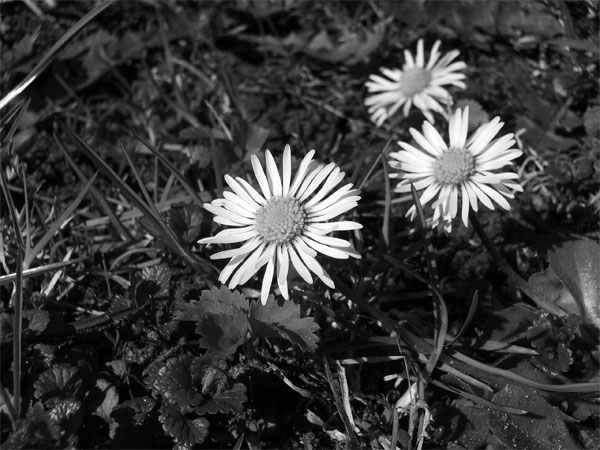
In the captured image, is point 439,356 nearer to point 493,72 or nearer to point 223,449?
point 223,449

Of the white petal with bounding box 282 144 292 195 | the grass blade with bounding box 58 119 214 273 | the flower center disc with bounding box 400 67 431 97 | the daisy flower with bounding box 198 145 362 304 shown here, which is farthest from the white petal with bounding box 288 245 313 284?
the flower center disc with bounding box 400 67 431 97

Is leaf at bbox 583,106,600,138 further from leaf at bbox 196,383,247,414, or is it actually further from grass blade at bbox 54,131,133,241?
grass blade at bbox 54,131,133,241

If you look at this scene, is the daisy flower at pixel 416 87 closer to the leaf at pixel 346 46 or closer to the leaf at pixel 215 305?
the leaf at pixel 346 46

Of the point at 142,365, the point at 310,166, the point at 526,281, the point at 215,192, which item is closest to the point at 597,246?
the point at 526,281

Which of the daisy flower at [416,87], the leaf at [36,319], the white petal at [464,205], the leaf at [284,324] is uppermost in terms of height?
the daisy flower at [416,87]

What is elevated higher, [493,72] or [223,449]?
[493,72]

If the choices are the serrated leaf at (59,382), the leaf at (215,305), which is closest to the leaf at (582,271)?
the leaf at (215,305)
